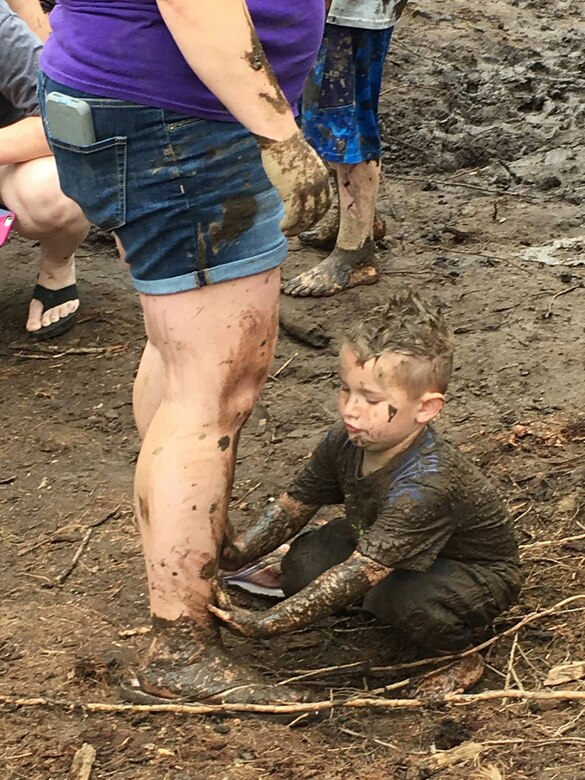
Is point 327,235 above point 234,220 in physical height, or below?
below

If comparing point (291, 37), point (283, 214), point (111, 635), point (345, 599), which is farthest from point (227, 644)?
point (291, 37)

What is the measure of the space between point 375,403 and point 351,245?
8.33ft

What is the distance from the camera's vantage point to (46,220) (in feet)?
14.5

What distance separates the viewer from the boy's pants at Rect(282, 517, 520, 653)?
265cm

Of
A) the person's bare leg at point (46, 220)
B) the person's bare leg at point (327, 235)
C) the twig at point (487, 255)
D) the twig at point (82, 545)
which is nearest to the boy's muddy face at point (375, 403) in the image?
the twig at point (82, 545)

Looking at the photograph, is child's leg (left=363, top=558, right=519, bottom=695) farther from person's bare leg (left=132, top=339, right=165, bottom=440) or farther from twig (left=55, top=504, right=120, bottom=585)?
twig (left=55, top=504, right=120, bottom=585)

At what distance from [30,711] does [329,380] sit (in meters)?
2.00

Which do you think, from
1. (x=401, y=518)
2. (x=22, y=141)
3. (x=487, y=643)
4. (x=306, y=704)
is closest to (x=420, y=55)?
(x=22, y=141)

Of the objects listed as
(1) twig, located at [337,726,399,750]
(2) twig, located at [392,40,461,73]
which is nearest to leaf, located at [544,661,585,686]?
(1) twig, located at [337,726,399,750]

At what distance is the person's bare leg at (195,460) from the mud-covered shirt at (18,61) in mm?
2214

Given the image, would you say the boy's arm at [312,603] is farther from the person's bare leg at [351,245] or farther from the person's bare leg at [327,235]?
the person's bare leg at [327,235]

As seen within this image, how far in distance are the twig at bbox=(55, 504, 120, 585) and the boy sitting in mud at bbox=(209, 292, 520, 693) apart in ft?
1.89

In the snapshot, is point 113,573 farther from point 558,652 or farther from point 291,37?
point 291,37

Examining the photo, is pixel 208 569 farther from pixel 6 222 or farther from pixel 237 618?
pixel 6 222
